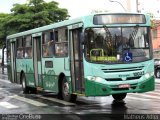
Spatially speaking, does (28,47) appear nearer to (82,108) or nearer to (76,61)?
(76,61)

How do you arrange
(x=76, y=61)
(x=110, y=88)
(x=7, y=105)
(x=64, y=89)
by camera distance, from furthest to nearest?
(x=64, y=89), (x=7, y=105), (x=76, y=61), (x=110, y=88)

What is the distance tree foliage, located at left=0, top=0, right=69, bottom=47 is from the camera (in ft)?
174

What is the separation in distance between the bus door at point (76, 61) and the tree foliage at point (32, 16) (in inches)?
1466

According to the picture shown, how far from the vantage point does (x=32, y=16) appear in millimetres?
53594

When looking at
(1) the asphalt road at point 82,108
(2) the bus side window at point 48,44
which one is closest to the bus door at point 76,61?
(1) the asphalt road at point 82,108

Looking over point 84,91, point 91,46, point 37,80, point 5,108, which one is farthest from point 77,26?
point 37,80

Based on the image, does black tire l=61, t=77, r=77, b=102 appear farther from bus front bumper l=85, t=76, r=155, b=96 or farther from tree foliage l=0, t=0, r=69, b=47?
tree foliage l=0, t=0, r=69, b=47

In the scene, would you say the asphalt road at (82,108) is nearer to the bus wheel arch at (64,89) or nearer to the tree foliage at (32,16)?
the bus wheel arch at (64,89)

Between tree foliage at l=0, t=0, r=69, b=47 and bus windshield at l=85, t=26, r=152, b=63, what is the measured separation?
126 feet

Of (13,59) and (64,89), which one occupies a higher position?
(13,59)

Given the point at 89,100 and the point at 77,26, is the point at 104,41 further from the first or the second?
the point at 89,100

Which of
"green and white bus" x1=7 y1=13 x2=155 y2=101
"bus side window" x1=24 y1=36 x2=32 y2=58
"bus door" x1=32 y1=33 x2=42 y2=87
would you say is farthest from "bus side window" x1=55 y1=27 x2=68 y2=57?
"bus side window" x1=24 y1=36 x2=32 y2=58

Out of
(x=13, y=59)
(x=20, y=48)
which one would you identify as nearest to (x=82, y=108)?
(x=20, y=48)

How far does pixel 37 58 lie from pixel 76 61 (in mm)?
4665
